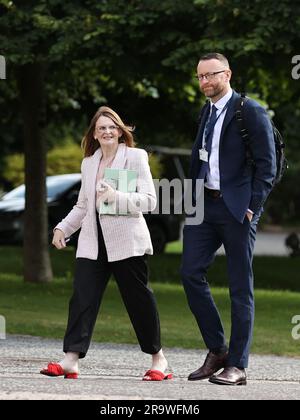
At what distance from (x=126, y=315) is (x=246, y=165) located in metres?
6.34

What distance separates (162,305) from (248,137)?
746 cm

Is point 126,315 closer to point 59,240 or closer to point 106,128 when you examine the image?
point 59,240

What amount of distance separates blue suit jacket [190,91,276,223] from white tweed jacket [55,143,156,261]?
1.68 feet

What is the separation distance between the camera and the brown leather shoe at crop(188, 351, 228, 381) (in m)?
7.75

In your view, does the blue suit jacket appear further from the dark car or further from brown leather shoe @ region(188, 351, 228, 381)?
the dark car

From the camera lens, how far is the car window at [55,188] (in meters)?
24.7

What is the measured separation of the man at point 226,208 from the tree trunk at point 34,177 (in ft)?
30.4

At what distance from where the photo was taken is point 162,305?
48.8 feet

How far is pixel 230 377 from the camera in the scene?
24.8 feet

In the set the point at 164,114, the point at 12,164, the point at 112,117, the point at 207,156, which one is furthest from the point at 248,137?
the point at 12,164

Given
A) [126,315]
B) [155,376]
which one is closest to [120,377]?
[155,376]

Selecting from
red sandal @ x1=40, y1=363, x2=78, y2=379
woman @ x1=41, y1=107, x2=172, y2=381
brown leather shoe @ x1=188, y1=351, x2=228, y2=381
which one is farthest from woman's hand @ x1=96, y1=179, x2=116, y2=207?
brown leather shoe @ x1=188, y1=351, x2=228, y2=381

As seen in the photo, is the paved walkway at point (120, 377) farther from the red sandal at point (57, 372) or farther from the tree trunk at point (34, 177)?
the tree trunk at point (34, 177)

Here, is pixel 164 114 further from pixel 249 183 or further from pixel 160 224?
pixel 249 183
